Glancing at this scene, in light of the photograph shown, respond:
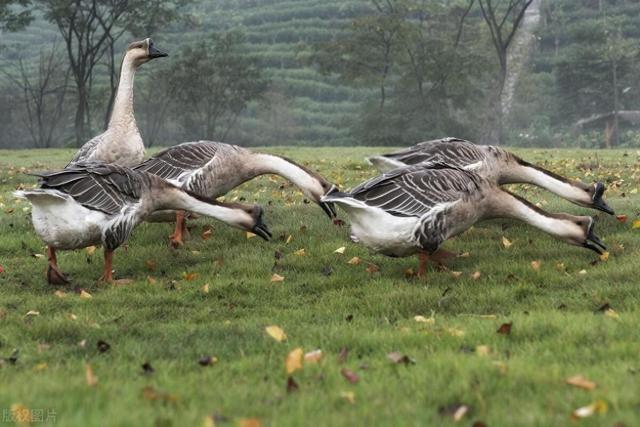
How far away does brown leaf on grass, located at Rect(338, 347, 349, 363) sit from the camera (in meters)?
5.45

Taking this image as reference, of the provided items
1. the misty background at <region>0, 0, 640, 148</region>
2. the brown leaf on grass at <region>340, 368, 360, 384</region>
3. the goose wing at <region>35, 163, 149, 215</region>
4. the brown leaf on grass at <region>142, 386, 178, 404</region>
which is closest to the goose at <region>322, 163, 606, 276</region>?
the goose wing at <region>35, 163, 149, 215</region>

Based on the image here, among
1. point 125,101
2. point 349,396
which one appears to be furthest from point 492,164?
point 349,396

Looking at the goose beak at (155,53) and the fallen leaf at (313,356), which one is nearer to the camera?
the fallen leaf at (313,356)

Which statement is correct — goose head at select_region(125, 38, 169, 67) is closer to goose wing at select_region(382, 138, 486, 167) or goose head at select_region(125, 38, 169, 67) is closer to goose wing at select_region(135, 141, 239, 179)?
goose wing at select_region(135, 141, 239, 179)

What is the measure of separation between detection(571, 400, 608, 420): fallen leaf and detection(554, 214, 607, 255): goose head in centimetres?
428

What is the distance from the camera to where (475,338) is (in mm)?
5832

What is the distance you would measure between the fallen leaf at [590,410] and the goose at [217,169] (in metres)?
6.14

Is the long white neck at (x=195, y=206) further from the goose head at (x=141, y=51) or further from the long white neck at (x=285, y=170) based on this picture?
the goose head at (x=141, y=51)

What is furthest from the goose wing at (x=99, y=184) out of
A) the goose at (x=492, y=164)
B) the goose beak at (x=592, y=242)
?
the goose beak at (x=592, y=242)

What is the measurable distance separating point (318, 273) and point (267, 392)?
13.3 ft

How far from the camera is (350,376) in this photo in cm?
496

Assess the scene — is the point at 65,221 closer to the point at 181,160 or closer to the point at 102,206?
the point at 102,206

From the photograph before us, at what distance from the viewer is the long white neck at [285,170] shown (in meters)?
10.2

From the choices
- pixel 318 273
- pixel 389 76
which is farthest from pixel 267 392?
pixel 389 76
